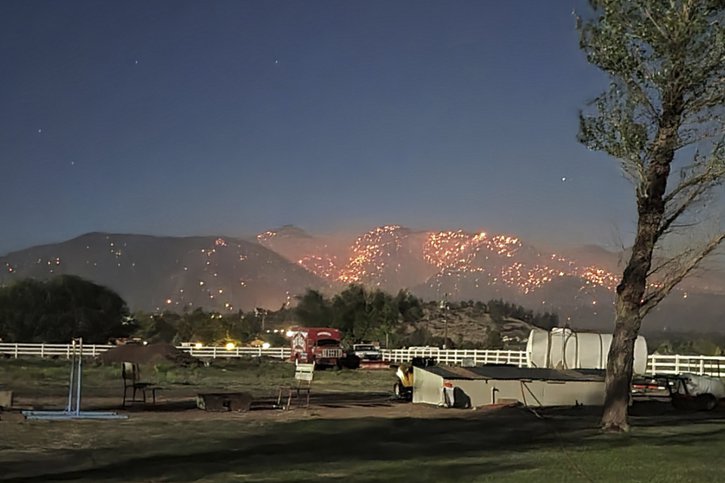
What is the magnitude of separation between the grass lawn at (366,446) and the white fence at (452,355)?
17.3m

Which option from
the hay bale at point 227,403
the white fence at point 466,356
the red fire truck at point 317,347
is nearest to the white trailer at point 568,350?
the white fence at point 466,356

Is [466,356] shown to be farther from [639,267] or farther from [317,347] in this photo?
[639,267]

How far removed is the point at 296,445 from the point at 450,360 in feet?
137

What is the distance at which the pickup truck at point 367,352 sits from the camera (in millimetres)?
63281

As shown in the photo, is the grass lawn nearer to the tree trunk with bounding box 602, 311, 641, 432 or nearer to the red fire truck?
the tree trunk with bounding box 602, 311, 641, 432

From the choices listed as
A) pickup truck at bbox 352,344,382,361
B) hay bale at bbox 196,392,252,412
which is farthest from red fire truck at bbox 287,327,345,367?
hay bale at bbox 196,392,252,412

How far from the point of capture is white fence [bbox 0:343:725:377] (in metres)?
45.1

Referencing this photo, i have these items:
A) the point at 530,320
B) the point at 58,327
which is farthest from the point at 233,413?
the point at 530,320

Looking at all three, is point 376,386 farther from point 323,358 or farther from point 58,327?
point 58,327

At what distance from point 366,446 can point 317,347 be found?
4130 cm

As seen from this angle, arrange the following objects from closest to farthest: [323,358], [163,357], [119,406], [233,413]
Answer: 1. [163,357]
2. [233,413]
3. [119,406]
4. [323,358]

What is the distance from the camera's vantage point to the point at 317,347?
196 ft

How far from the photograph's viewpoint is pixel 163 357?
2417 cm

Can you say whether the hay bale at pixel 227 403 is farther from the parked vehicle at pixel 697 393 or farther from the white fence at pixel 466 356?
the white fence at pixel 466 356
